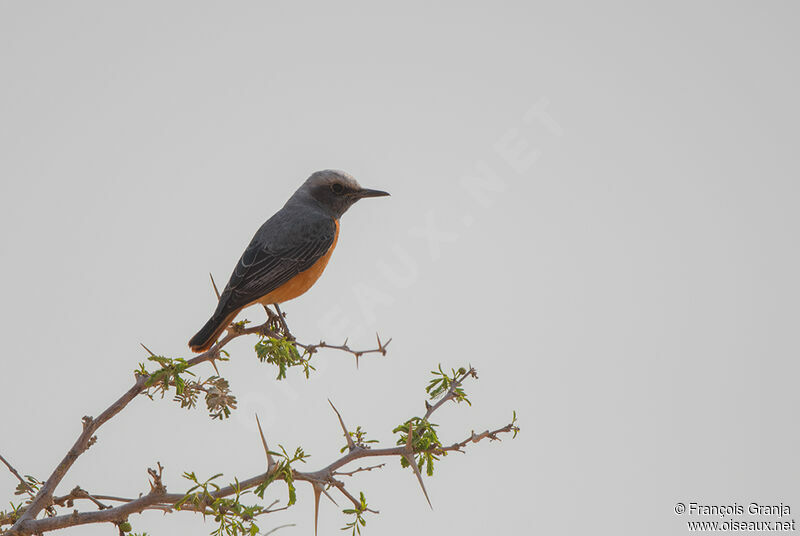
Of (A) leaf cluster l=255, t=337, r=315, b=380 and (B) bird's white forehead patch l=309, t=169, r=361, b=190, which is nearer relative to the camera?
(A) leaf cluster l=255, t=337, r=315, b=380

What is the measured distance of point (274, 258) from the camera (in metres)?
6.63

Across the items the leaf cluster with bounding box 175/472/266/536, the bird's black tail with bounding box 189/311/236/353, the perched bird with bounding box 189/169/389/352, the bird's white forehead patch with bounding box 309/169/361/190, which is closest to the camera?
the leaf cluster with bounding box 175/472/266/536

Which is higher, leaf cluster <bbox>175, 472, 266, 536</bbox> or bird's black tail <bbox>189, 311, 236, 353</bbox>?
bird's black tail <bbox>189, 311, 236, 353</bbox>

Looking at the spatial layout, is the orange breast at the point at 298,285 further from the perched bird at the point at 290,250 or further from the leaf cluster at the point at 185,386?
the leaf cluster at the point at 185,386

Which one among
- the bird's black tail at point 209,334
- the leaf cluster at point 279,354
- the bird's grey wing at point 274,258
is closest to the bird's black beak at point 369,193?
the bird's grey wing at point 274,258

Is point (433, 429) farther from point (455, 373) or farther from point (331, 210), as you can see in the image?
point (331, 210)

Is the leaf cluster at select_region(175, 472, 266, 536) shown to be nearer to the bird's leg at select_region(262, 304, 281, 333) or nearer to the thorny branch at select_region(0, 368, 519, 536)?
the thorny branch at select_region(0, 368, 519, 536)

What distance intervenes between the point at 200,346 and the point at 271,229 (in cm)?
→ 158

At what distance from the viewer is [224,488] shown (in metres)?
3.39

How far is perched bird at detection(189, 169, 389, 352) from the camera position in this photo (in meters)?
6.15

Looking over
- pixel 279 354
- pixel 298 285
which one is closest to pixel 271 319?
pixel 298 285

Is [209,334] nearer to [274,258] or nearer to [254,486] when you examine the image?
[274,258]

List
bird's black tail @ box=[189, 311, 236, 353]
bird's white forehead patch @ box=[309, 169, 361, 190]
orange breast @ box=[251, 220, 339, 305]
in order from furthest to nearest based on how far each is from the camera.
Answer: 1. bird's white forehead patch @ box=[309, 169, 361, 190]
2. orange breast @ box=[251, 220, 339, 305]
3. bird's black tail @ box=[189, 311, 236, 353]

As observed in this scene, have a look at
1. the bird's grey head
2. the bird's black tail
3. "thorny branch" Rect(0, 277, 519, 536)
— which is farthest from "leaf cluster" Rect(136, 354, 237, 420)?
the bird's grey head
